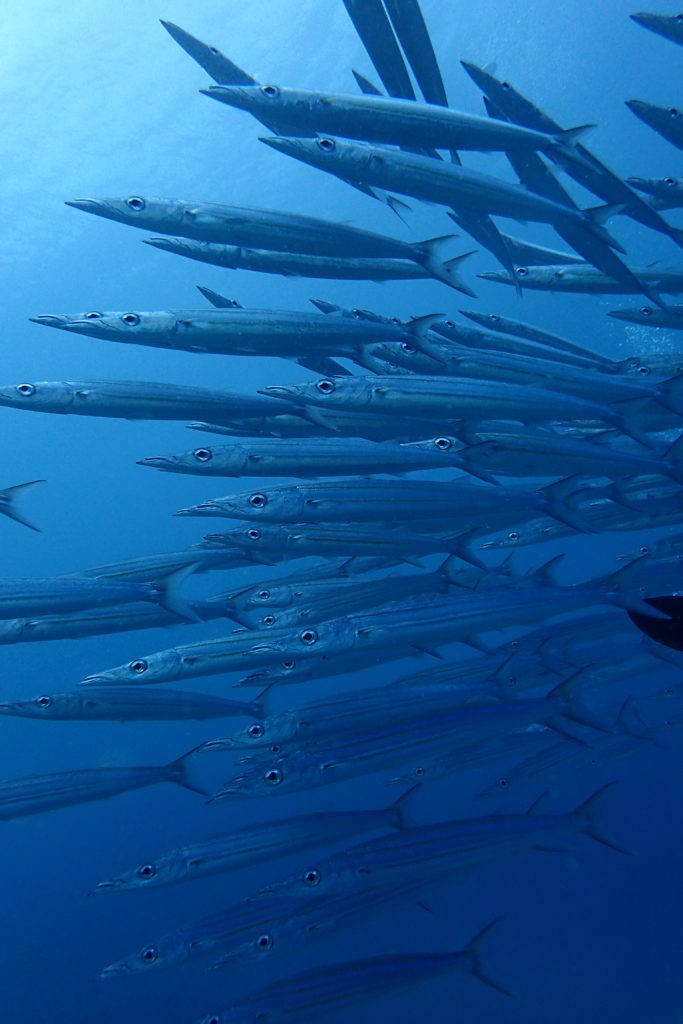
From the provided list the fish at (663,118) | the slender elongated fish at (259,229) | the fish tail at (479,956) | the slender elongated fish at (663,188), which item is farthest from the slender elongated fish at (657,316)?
the fish tail at (479,956)

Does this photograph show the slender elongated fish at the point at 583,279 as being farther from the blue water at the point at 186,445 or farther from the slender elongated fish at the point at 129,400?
the slender elongated fish at the point at 129,400

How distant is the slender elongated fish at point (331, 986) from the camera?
11.9 ft

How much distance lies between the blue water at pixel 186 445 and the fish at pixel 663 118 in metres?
0.48

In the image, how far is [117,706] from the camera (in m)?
4.24

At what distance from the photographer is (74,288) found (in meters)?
36.8

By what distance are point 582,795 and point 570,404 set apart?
872cm

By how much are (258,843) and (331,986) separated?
83 cm

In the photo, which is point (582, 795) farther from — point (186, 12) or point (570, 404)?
point (186, 12)

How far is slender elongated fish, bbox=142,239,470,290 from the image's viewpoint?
11.5 feet

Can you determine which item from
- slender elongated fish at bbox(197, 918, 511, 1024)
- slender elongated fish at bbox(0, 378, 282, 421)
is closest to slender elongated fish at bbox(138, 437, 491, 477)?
slender elongated fish at bbox(0, 378, 282, 421)

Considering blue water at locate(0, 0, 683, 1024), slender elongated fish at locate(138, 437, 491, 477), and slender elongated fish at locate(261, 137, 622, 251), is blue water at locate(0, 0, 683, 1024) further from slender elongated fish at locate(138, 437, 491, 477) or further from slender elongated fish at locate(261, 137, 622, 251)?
slender elongated fish at locate(138, 437, 491, 477)

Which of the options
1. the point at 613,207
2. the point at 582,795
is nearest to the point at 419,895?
the point at 613,207

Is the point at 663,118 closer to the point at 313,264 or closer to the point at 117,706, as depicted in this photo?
the point at 313,264

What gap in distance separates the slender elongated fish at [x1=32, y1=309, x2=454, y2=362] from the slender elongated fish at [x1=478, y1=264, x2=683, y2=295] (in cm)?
154
